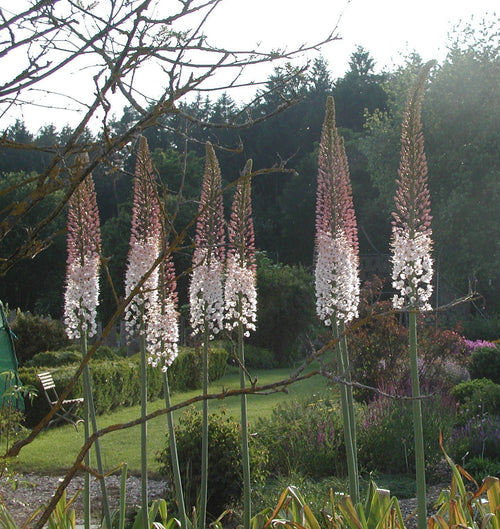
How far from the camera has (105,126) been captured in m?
1.41

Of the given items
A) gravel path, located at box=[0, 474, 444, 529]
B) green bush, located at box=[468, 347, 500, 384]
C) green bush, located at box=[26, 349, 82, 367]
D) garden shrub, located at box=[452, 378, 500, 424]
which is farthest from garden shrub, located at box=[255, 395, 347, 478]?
green bush, located at box=[26, 349, 82, 367]

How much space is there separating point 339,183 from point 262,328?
15.2 m

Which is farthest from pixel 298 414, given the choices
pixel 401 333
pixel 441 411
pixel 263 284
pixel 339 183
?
pixel 263 284

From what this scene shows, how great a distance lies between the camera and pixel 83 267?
371 cm

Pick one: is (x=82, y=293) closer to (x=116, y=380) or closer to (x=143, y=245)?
(x=143, y=245)

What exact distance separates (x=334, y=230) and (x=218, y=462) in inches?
111

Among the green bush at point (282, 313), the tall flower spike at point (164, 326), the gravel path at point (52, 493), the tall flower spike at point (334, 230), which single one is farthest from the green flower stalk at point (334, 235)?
the green bush at point (282, 313)

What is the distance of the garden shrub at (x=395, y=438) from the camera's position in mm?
6957

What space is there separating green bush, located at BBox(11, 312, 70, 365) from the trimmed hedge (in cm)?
195

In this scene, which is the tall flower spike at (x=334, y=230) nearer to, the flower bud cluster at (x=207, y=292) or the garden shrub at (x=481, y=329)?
the flower bud cluster at (x=207, y=292)

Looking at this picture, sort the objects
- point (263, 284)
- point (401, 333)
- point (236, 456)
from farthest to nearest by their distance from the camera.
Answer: point (263, 284), point (401, 333), point (236, 456)

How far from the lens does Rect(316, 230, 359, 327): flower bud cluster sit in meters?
3.91

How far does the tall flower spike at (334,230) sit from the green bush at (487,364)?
895cm

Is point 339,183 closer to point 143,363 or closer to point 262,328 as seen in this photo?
point 143,363
